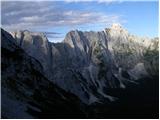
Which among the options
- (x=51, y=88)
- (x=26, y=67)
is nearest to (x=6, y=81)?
(x=26, y=67)

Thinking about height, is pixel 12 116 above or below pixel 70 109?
above

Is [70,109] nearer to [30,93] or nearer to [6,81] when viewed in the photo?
[30,93]

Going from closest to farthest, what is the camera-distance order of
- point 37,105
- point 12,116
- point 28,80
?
point 12,116, point 37,105, point 28,80

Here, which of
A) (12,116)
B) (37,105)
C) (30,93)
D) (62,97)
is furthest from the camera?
(62,97)

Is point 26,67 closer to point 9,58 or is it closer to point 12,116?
point 9,58

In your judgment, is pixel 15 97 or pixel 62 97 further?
pixel 62 97

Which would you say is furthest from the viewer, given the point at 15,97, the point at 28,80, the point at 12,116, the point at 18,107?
the point at 28,80

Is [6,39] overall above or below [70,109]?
above

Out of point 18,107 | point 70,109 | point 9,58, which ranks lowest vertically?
point 70,109

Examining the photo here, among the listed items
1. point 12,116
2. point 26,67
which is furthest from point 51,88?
point 12,116
